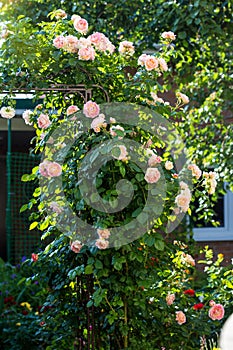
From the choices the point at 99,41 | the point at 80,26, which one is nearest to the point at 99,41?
the point at 99,41

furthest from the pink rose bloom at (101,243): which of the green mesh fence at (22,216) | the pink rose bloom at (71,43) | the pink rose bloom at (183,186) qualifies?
the green mesh fence at (22,216)

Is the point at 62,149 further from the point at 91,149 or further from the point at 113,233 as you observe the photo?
the point at 113,233

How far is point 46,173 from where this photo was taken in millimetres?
3168

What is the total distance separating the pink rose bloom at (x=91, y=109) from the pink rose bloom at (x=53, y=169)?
0.93 feet

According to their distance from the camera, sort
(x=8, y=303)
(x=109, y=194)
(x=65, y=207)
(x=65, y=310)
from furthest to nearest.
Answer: (x=8, y=303) < (x=65, y=310) < (x=65, y=207) < (x=109, y=194)

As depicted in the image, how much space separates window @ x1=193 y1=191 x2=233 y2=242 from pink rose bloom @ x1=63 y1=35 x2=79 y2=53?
436 cm

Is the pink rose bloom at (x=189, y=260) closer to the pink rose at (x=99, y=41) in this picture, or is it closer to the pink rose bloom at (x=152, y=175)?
the pink rose bloom at (x=152, y=175)

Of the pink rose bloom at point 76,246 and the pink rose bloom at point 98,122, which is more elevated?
the pink rose bloom at point 98,122

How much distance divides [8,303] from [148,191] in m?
2.52

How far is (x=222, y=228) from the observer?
740 cm

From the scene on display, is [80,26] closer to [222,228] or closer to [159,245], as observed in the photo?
[159,245]

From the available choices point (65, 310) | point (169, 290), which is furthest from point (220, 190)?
point (65, 310)

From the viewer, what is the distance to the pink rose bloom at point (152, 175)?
303 cm

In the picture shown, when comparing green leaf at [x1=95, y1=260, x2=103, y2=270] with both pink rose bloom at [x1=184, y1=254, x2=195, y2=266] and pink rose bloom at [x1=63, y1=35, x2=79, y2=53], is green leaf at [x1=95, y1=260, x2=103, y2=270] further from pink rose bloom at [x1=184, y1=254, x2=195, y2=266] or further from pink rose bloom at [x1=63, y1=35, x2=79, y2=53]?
pink rose bloom at [x1=63, y1=35, x2=79, y2=53]
